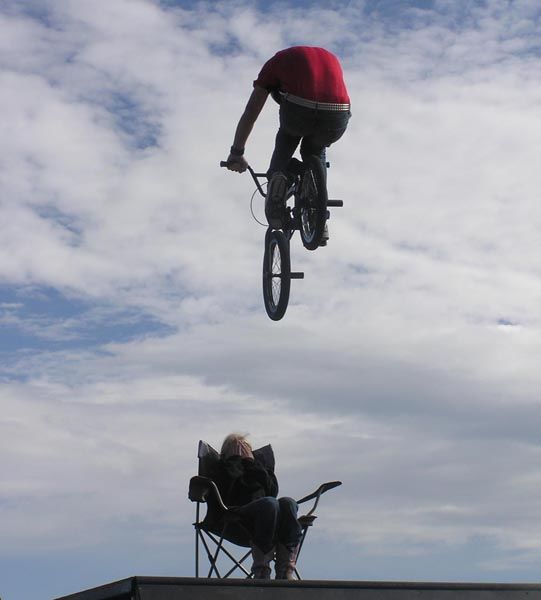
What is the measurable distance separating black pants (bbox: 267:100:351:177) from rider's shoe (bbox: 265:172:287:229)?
7cm

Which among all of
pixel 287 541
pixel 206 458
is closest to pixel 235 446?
pixel 206 458

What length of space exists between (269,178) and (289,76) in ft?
2.33

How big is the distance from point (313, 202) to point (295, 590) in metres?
2.44

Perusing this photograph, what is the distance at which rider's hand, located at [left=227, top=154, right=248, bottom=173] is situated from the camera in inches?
260

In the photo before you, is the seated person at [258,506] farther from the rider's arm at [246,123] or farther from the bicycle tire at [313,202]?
the rider's arm at [246,123]

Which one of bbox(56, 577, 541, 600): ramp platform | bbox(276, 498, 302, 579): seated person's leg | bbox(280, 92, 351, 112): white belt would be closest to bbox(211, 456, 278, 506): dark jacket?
bbox(276, 498, 302, 579): seated person's leg

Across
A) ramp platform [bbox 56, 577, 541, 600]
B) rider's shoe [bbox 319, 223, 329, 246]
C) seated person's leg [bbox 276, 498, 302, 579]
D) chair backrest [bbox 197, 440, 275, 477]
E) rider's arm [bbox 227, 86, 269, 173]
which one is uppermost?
rider's arm [bbox 227, 86, 269, 173]

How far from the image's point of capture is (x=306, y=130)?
241 inches

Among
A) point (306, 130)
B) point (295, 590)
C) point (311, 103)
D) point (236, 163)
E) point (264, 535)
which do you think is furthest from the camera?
point (236, 163)

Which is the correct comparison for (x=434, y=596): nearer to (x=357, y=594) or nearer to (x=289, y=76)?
(x=357, y=594)

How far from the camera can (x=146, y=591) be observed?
14.3 ft

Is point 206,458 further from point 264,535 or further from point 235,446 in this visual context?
point 264,535

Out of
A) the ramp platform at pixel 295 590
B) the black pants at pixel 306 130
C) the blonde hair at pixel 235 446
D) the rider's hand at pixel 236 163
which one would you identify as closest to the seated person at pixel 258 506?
the blonde hair at pixel 235 446

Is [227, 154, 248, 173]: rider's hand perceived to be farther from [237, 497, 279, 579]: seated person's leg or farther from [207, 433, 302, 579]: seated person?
[237, 497, 279, 579]: seated person's leg
